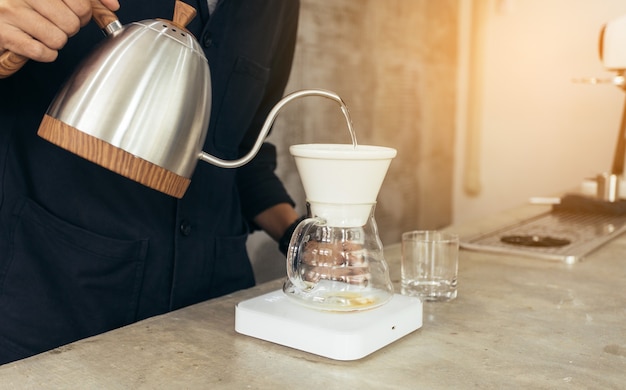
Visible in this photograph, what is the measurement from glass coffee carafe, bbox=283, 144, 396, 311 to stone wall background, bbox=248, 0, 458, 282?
1785 millimetres

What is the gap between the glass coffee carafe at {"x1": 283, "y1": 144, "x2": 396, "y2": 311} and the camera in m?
0.92

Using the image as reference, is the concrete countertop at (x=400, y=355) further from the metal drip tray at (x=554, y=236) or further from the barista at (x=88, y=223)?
the metal drip tray at (x=554, y=236)

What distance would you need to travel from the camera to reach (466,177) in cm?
411

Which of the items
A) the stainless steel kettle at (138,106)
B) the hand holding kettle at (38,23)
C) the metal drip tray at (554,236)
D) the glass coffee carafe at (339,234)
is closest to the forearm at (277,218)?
the metal drip tray at (554,236)

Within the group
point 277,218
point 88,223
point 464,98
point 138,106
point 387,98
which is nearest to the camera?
point 138,106

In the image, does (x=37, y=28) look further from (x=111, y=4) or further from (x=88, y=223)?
(x=88, y=223)

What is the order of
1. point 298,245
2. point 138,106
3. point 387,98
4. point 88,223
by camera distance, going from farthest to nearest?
1. point 387,98
2. point 88,223
3. point 298,245
4. point 138,106

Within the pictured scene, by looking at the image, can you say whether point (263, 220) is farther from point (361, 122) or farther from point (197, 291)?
point (361, 122)

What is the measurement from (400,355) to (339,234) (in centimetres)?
20

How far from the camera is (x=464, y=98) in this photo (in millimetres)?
4137

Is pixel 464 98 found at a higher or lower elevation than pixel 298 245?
higher

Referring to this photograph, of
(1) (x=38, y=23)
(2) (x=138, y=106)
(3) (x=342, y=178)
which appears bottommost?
(3) (x=342, y=178)

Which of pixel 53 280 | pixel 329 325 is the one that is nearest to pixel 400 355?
pixel 329 325

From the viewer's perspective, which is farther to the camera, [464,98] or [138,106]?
[464,98]
